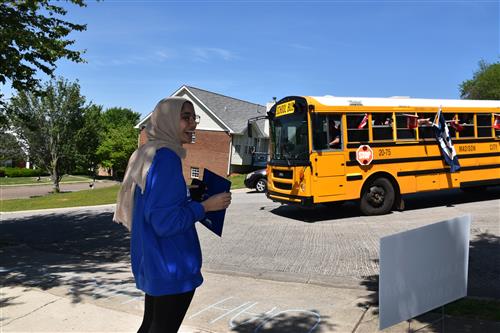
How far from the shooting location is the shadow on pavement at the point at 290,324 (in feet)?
13.5

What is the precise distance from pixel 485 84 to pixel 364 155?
5315 cm

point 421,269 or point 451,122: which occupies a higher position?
point 451,122

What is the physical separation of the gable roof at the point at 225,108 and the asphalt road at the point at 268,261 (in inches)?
988

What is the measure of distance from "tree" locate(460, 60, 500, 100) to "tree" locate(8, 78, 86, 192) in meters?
47.1

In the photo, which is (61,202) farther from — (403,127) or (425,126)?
(425,126)

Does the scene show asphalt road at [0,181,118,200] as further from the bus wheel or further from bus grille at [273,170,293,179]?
the bus wheel

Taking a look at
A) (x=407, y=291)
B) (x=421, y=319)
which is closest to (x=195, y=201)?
(x=407, y=291)

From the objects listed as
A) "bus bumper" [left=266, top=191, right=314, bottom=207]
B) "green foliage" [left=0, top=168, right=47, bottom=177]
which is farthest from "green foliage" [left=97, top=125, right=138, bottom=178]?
"bus bumper" [left=266, top=191, right=314, bottom=207]

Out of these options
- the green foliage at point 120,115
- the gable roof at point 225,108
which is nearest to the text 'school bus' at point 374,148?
the gable roof at point 225,108

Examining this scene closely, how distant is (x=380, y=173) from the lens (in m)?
11.1

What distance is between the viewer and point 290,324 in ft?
14.0

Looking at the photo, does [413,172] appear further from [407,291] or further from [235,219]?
[407,291]

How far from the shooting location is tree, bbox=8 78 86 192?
114 feet

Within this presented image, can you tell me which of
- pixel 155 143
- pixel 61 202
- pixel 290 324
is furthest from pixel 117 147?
pixel 155 143
